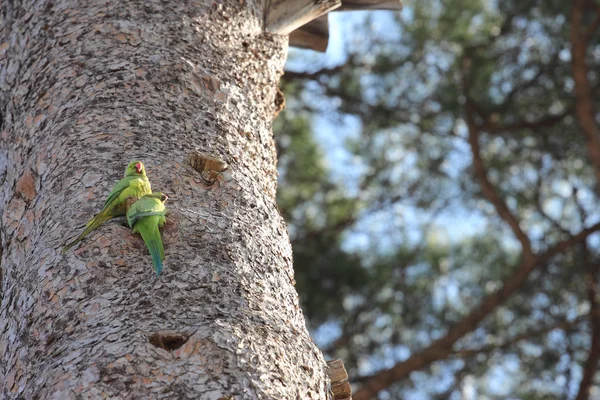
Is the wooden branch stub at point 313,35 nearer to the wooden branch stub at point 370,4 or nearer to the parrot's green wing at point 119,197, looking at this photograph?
the wooden branch stub at point 370,4

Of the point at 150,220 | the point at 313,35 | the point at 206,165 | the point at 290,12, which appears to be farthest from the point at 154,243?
the point at 313,35

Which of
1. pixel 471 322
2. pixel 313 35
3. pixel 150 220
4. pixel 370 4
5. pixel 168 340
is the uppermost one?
pixel 370 4

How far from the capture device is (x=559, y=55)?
5.43 meters

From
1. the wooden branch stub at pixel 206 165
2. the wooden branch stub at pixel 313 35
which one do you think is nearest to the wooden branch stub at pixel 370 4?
the wooden branch stub at pixel 313 35

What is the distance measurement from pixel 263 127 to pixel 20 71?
2.13 feet

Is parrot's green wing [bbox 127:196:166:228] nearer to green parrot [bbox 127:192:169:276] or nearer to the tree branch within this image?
green parrot [bbox 127:192:169:276]

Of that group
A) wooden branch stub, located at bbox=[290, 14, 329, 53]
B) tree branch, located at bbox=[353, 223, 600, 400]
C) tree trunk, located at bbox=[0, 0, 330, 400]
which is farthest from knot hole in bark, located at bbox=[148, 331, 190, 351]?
tree branch, located at bbox=[353, 223, 600, 400]

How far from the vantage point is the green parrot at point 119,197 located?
1.51m

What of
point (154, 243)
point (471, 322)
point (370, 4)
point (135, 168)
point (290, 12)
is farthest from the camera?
point (471, 322)

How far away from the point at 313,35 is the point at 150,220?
1571mm

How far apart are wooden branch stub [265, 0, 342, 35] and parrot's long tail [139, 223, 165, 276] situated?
39.8 inches

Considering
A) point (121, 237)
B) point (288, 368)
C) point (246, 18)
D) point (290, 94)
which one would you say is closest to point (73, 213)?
point (121, 237)

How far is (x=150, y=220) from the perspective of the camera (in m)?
1.49

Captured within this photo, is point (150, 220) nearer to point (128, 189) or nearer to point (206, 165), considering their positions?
point (128, 189)
